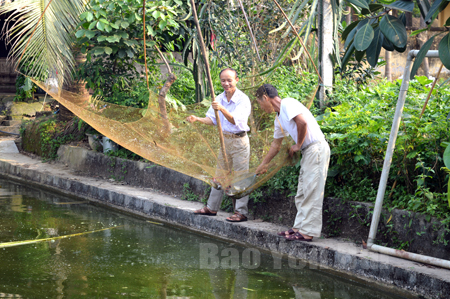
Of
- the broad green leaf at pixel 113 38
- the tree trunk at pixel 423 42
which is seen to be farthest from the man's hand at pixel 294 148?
the tree trunk at pixel 423 42

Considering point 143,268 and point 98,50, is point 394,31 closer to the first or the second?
point 143,268

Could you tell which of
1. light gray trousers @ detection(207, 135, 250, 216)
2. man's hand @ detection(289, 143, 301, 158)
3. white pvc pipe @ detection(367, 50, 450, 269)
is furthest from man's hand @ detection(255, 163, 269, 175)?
white pvc pipe @ detection(367, 50, 450, 269)

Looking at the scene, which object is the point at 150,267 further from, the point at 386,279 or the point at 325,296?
the point at 386,279

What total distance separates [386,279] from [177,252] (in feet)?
6.25

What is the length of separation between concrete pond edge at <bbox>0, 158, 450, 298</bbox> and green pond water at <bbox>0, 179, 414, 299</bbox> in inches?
3.9

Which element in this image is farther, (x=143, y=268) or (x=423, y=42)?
(x=423, y=42)

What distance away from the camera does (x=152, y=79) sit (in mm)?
7664

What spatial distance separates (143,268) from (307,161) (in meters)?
1.69

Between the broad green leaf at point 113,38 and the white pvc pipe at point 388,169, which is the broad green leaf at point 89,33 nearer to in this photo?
the broad green leaf at point 113,38

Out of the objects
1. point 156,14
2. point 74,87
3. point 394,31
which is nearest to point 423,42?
point 74,87

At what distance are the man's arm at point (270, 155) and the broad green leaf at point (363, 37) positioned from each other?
1815 millimetres

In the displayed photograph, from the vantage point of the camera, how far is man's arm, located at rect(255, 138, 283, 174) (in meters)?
4.24

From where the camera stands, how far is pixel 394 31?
2453mm

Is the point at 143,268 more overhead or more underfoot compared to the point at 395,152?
more underfoot
